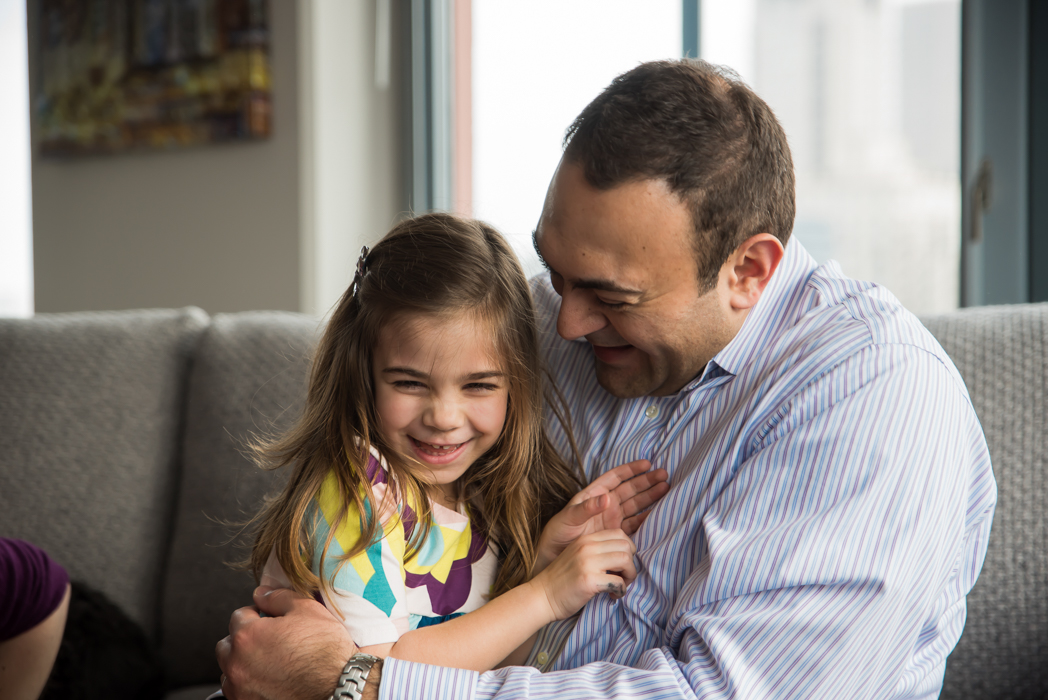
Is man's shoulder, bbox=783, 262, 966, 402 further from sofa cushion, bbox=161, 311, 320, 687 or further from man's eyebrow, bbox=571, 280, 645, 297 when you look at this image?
sofa cushion, bbox=161, 311, 320, 687

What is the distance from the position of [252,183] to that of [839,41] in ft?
6.66

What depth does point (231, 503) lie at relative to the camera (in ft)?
5.24

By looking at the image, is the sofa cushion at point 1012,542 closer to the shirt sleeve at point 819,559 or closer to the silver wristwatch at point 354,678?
the shirt sleeve at point 819,559

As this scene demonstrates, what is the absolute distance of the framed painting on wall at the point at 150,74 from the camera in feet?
9.68

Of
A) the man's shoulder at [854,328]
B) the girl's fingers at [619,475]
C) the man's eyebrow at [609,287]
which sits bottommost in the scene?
the girl's fingers at [619,475]

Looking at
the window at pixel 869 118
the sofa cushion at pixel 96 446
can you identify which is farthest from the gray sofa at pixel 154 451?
the window at pixel 869 118

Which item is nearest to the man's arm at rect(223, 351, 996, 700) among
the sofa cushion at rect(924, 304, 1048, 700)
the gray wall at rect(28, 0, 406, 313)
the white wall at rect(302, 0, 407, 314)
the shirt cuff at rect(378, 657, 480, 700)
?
the shirt cuff at rect(378, 657, 480, 700)

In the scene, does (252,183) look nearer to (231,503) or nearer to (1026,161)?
(231,503)

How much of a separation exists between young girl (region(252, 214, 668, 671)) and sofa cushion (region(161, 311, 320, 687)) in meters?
0.31

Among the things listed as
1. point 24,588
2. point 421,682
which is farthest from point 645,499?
point 24,588

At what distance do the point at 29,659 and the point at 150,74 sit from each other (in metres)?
2.45

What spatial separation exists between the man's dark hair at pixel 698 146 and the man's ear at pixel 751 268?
0.06 feet

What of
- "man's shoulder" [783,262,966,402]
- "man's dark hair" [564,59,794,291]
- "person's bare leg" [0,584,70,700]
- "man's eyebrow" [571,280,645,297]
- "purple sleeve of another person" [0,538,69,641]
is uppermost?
"man's dark hair" [564,59,794,291]

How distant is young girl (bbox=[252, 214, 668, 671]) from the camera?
108 cm
